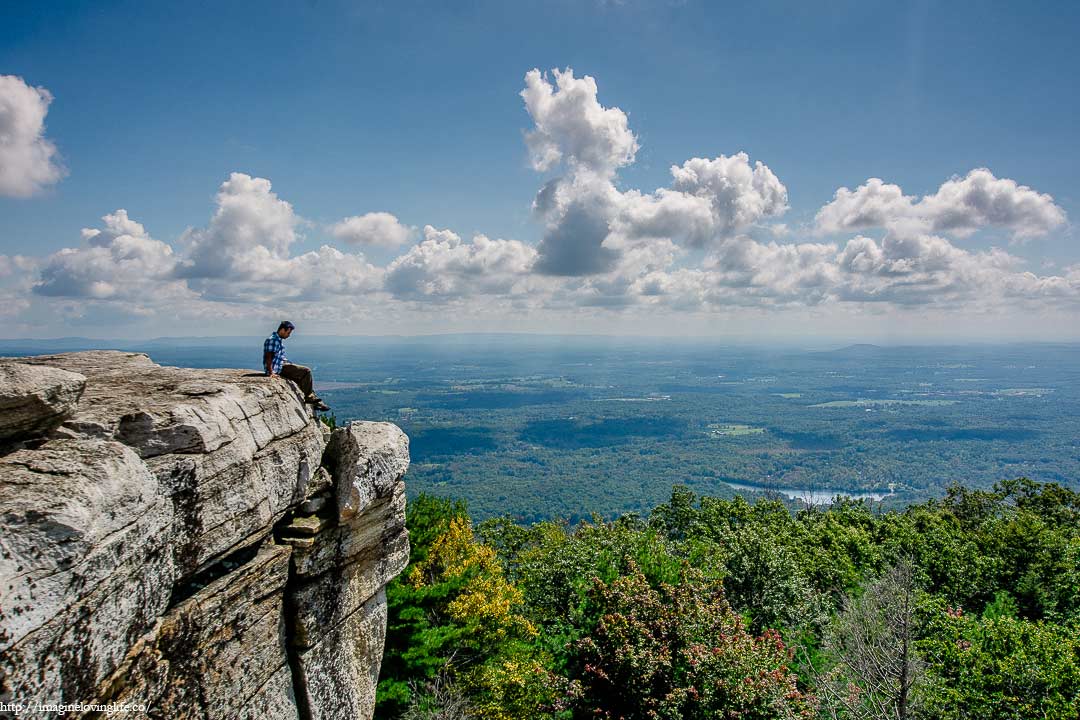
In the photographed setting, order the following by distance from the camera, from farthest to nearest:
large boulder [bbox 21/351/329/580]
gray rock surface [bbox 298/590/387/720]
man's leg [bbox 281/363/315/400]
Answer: man's leg [bbox 281/363/315/400], gray rock surface [bbox 298/590/387/720], large boulder [bbox 21/351/329/580]

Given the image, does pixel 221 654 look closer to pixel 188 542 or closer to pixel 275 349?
pixel 188 542

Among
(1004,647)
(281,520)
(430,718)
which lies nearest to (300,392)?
(281,520)

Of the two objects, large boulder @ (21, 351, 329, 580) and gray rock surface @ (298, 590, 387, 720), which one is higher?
large boulder @ (21, 351, 329, 580)

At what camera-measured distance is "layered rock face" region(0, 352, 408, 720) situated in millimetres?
6902

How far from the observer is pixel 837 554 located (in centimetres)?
3378

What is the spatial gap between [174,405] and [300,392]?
4.15m


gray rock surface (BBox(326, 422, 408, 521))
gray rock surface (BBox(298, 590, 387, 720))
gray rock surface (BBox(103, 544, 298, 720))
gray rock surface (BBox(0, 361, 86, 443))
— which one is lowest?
gray rock surface (BBox(298, 590, 387, 720))

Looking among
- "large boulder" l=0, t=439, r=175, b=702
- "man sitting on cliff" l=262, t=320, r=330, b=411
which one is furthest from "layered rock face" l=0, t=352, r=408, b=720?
"man sitting on cliff" l=262, t=320, r=330, b=411

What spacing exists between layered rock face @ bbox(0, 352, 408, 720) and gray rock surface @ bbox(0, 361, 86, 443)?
2 cm

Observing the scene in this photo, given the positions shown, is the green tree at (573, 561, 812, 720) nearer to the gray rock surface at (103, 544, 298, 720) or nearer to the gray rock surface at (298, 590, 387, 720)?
the gray rock surface at (298, 590, 387, 720)

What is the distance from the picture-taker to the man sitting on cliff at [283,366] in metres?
13.9

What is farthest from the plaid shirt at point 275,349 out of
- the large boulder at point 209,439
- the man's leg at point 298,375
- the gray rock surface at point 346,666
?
the gray rock surface at point 346,666

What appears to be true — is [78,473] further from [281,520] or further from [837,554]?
[837,554]

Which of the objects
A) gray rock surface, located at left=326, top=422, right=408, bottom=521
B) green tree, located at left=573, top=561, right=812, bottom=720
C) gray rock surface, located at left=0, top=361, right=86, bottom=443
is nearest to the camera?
gray rock surface, located at left=0, top=361, right=86, bottom=443
